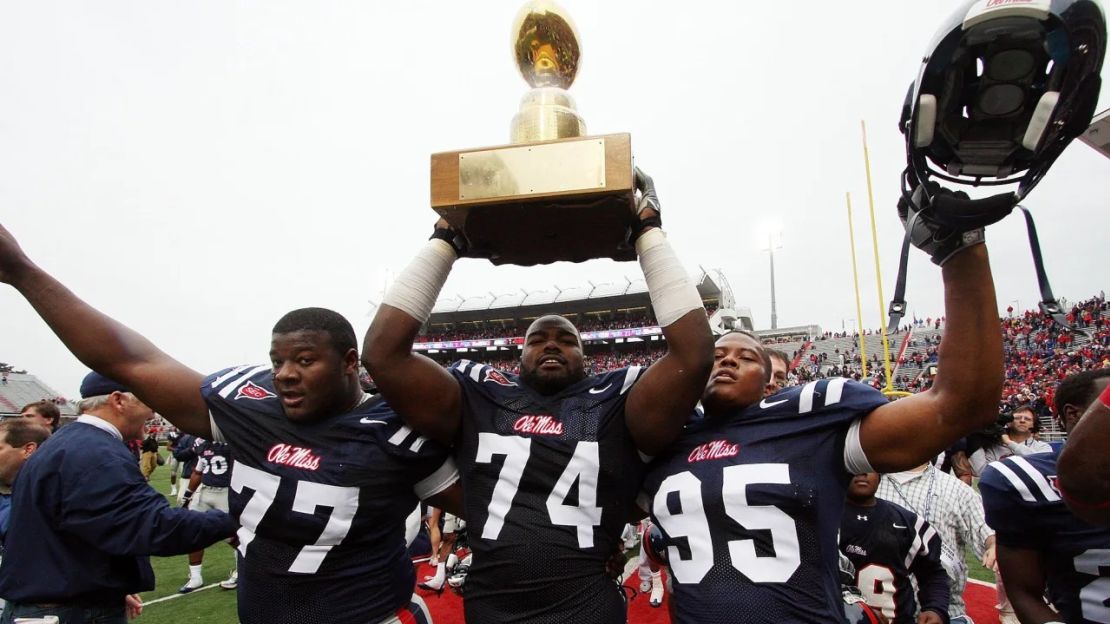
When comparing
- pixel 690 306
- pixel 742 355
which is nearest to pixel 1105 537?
pixel 742 355

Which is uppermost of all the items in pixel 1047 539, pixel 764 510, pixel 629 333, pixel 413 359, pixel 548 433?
pixel 629 333

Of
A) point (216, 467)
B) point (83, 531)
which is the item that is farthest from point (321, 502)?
point (216, 467)

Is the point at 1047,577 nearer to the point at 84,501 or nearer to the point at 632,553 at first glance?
the point at 84,501

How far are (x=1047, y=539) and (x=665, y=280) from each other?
5.23ft

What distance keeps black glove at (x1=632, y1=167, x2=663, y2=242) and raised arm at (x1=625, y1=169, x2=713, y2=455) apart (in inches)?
2.9

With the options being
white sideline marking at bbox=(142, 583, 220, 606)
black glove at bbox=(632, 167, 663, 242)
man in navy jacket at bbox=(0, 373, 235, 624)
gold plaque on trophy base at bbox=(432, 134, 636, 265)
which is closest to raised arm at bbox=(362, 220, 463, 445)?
gold plaque on trophy base at bbox=(432, 134, 636, 265)

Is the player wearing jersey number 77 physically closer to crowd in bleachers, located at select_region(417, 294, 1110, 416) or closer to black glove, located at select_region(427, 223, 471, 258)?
black glove, located at select_region(427, 223, 471, 258)

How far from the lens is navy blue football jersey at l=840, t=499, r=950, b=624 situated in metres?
2.63

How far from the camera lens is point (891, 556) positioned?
8.65 ft

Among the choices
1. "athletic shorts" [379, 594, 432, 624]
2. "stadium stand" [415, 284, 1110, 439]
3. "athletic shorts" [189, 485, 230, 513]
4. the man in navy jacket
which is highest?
"stadium stand" [415, 284, 1110, 439]

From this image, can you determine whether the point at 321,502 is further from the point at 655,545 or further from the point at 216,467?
the point at 216,467

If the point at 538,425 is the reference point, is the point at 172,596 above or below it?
below

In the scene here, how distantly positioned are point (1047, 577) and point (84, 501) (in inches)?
138

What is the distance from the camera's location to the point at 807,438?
1849 mm
